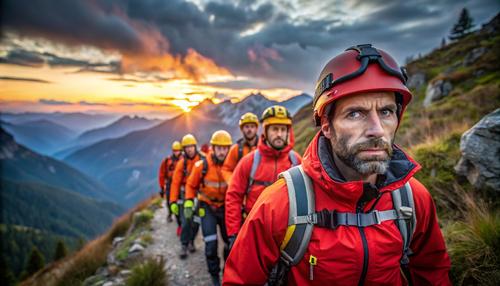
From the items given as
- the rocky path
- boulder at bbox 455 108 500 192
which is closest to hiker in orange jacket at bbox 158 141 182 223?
the rocky path

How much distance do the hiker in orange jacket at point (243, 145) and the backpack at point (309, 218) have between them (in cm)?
334

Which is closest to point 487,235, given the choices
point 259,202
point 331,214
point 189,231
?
point 331,214

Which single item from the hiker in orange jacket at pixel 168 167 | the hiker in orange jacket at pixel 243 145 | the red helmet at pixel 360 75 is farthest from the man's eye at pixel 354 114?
the hiker in orange jacket at pixel 168 167

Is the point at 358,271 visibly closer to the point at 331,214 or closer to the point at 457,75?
the point at 331,214

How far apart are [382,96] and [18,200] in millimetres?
226289

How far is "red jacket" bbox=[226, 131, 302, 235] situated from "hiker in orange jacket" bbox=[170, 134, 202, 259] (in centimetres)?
342

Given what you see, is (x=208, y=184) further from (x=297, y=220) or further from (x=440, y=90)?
(x=440, y=90)

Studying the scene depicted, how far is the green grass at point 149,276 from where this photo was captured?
→ 5195 millimetres

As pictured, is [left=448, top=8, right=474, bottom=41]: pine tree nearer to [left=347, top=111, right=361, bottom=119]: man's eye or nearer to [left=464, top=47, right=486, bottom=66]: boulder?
[left=464, top=47, right=486, bottom=66]: boulder

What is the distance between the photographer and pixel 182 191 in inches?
337

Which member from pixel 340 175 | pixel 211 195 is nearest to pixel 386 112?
pixel 340 175

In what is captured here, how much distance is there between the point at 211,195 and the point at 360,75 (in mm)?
4612

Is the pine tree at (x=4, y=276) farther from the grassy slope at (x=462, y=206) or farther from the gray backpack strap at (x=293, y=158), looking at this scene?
the grassy slope at (x=462, y=206)

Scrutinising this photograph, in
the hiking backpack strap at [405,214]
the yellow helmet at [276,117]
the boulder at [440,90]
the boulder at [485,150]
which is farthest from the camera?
the boulder at [440,90]
